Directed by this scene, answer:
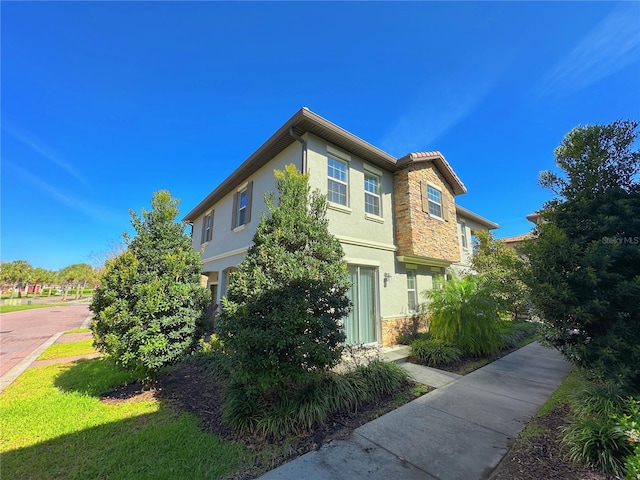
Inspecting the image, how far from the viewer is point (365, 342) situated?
8.60m

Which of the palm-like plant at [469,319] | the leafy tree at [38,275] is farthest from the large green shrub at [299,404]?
the leafy tree at [38,275]

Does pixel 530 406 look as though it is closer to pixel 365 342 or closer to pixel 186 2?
pixel 365 342

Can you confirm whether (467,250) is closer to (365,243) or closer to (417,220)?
(417,220)

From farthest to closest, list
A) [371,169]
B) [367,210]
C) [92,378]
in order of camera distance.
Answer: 1. [371,169]
2. [367,210]
3. [92,378]

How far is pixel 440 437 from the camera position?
12.2 feet

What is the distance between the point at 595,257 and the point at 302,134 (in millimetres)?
7182

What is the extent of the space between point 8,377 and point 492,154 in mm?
19907

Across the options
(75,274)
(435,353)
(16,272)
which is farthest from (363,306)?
(75,274)

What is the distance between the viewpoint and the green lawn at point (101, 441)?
3072 millimetres

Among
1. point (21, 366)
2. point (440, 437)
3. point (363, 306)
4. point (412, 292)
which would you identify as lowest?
point (21, 366)

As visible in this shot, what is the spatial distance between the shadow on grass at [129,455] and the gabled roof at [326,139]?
7330mm

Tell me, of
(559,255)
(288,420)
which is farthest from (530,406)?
(288,420)

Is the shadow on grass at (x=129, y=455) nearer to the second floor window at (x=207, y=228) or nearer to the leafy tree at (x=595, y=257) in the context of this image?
the leafy tree at (x=595, y=257)

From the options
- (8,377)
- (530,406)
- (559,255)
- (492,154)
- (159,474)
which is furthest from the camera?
(492,154)
